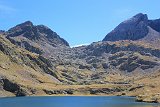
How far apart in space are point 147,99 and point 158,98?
25.6 ft

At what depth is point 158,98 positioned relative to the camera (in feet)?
632

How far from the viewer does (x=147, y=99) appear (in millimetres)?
198500
